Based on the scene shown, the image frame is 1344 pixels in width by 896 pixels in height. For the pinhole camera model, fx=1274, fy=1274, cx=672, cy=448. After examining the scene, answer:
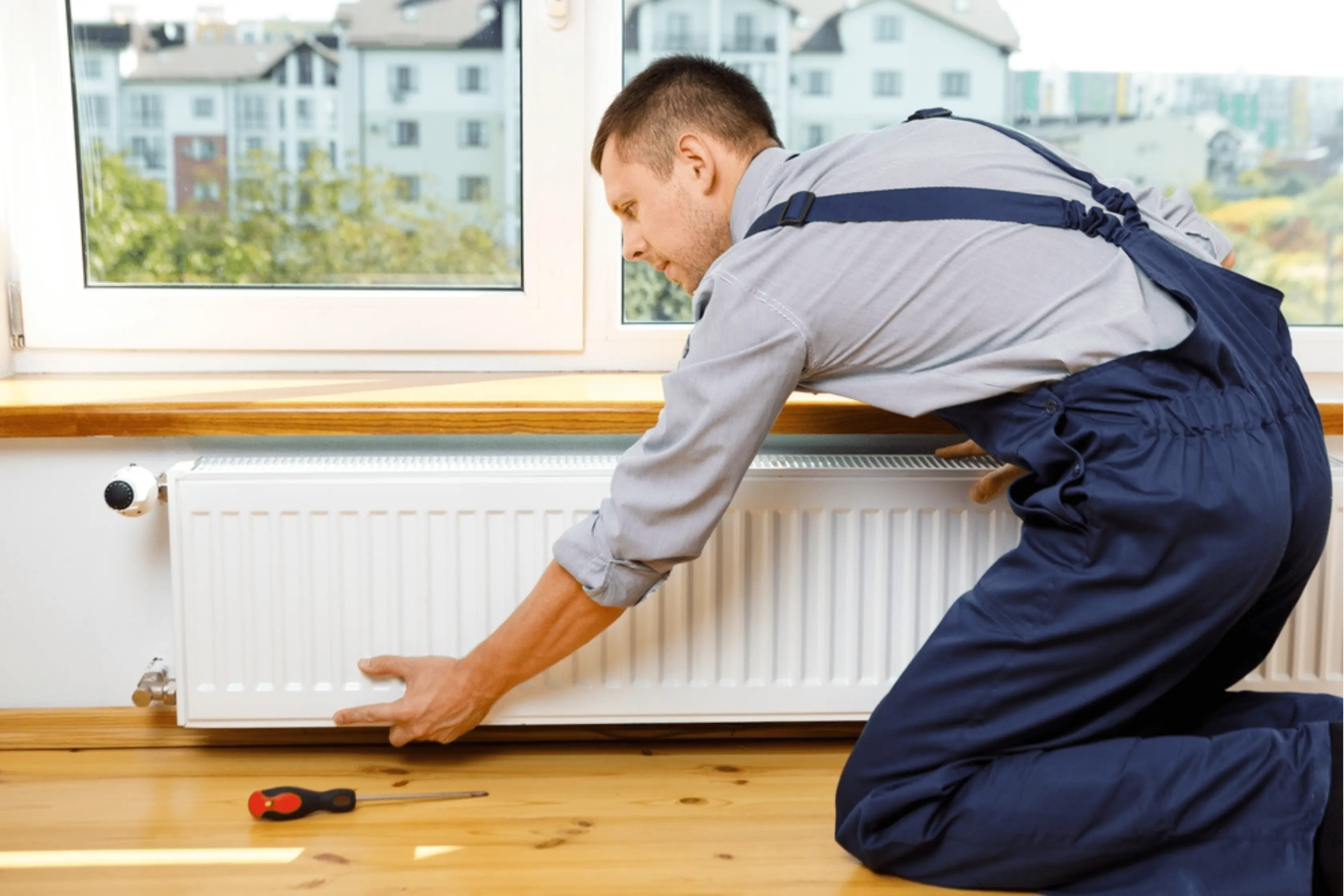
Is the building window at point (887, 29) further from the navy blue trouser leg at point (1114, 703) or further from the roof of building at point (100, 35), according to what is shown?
the roof of building at point (100, 35)

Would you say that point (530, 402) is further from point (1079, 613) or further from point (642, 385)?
point (1079, 613)

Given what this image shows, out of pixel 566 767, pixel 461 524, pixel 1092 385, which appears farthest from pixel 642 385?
pixel 1092 385

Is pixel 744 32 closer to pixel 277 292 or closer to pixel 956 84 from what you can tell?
pixel 956 84

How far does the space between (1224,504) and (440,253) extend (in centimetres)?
116

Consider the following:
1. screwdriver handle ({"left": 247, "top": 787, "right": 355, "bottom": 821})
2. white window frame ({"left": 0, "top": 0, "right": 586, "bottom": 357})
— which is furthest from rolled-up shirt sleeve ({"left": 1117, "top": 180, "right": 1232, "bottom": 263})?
screwdriver handle ({"left": 247, "top": 787, "right": 355, "bottom": 821})

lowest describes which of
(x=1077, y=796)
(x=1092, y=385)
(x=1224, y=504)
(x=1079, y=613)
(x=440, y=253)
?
(x=1077, y=796)

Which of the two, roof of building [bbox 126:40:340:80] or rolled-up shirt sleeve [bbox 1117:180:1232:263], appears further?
roof of building [bbox 126:40:340:80]

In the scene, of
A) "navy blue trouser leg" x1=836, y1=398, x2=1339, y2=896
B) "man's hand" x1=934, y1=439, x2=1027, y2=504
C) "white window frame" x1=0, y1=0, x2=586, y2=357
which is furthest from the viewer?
"white window frame" x1=0, y1=0, x2=586, y2=357

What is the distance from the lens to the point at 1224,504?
121cm

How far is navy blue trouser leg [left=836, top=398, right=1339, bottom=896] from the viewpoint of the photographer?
1236 mm

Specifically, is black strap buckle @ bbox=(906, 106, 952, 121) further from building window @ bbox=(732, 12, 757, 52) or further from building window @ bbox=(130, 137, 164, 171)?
building window @ bbox=(130, 137, 164, 171)

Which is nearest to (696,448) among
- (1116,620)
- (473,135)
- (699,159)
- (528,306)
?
(699,159)

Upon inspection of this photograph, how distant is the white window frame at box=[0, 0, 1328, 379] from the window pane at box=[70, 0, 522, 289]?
0.04 metres

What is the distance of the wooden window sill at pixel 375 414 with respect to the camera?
1.62 meters
